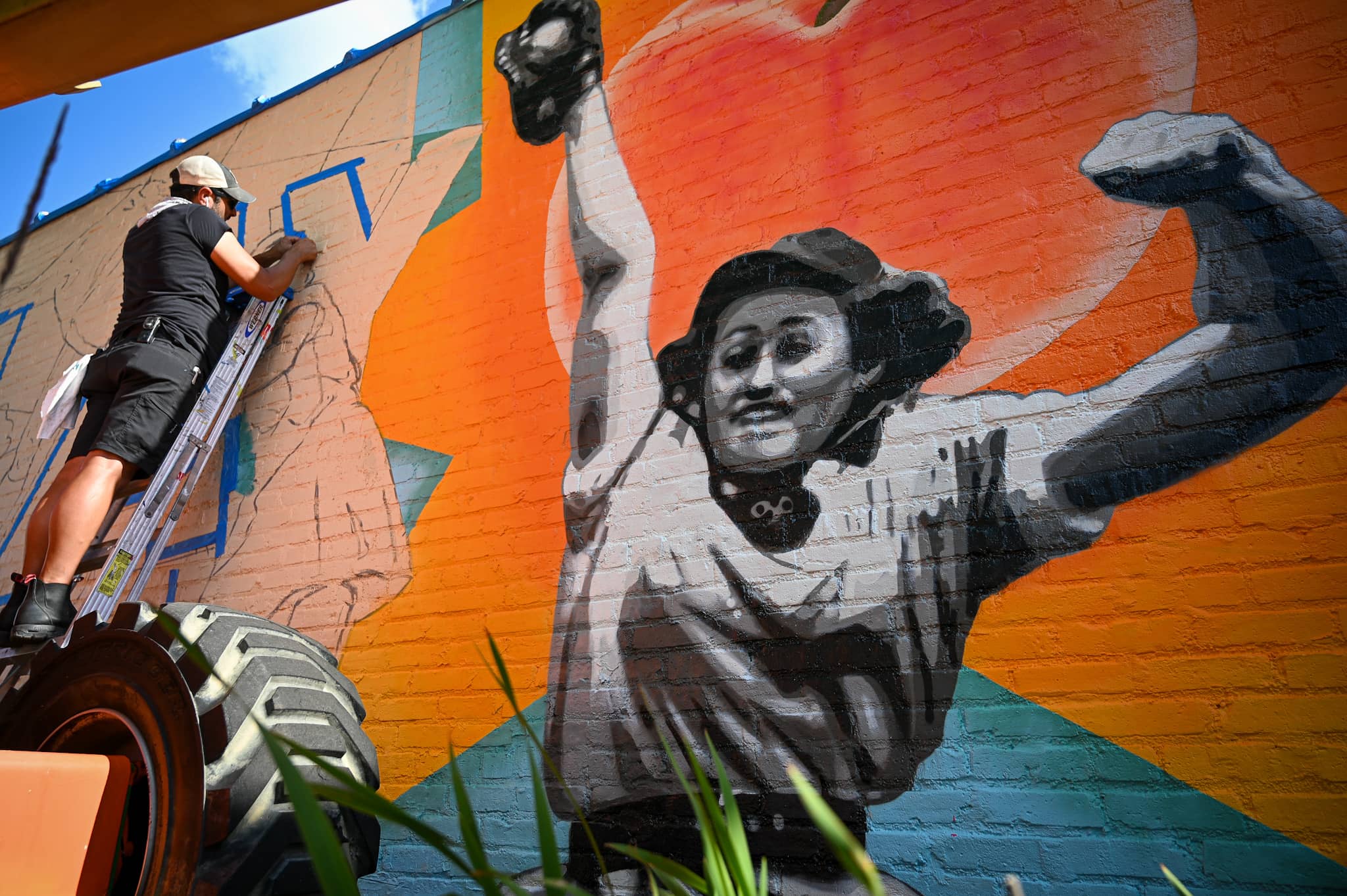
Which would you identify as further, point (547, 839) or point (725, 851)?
point (725, 851)

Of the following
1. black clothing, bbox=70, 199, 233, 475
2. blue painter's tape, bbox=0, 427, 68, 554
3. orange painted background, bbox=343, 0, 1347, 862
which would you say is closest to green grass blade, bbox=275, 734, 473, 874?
orange painted background, bbox=343, 0, 1347, 862

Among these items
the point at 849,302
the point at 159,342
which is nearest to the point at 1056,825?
the point at 849,302

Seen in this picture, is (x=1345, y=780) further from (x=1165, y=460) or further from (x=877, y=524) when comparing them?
(x=877, y=524)

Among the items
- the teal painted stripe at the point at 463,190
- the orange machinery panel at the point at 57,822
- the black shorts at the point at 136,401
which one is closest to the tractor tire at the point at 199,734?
the orange machinery panel at the point at 57,822

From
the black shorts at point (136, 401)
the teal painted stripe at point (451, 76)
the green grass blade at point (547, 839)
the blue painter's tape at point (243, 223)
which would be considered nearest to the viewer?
the green grass blade at point (547, 839)

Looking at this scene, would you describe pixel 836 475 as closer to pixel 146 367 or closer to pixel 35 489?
pixel 146 367

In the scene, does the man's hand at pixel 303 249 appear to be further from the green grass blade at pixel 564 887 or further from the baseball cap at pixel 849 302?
the green grass blade at pixel 564 887

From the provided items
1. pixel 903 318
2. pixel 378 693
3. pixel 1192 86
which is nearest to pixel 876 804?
pixel 903 318

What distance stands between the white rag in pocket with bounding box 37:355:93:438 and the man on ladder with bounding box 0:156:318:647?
67 millimetres

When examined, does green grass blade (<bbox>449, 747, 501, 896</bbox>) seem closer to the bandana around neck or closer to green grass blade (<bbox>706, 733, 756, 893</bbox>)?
green grass blade (<bbox>706, 733, 756, 893</bbox>)

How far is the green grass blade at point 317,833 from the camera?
1.53 ft

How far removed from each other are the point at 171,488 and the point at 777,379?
6.18 ft

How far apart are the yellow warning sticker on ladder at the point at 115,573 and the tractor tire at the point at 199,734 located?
806 mm

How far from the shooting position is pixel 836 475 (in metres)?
2.17
